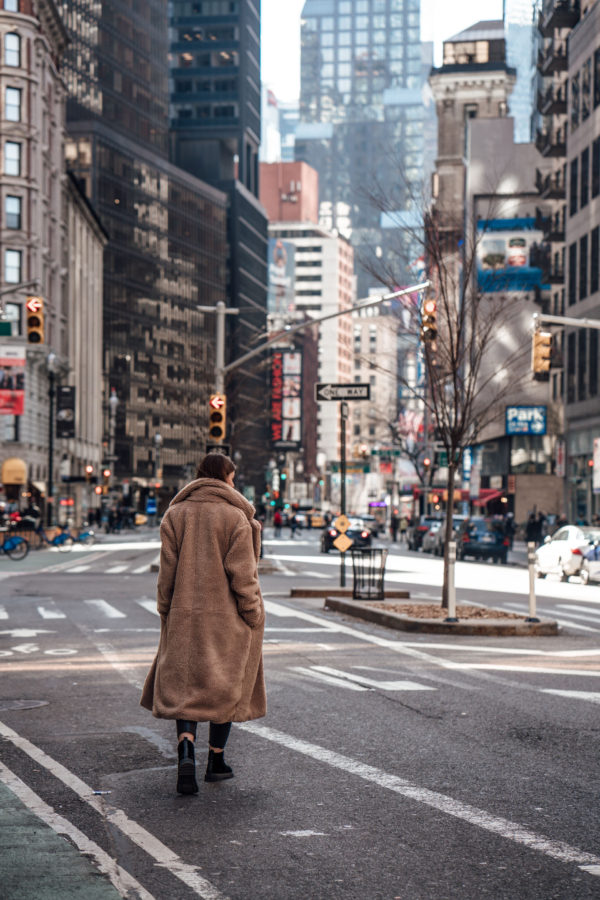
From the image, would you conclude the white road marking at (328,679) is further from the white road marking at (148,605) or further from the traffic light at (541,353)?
the traffic light at (541,353)

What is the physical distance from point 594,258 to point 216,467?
167 feet

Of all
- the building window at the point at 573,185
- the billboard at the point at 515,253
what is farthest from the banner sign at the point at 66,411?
the billboard at the point at 515,253

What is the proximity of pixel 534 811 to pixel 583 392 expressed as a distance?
174 ft

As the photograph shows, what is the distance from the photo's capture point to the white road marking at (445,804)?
256 inches

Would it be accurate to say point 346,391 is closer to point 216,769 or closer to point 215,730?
point 216,769

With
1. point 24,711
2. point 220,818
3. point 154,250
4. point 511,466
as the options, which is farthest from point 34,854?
point 154,250

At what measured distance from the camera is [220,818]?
284 inches

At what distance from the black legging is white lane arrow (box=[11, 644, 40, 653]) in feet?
27.3

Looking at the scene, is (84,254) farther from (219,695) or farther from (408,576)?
(219,695)

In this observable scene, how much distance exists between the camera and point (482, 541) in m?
48.8

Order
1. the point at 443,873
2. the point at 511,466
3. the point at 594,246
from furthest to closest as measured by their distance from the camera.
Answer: the point at 511,466 < the point at 594,246 < the point at 443,873

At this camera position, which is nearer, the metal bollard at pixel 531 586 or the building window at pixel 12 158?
the metal bollard at pixel 531 586

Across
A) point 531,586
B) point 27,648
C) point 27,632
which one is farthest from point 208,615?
point 27,632

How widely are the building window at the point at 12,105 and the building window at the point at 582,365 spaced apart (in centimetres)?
3511
